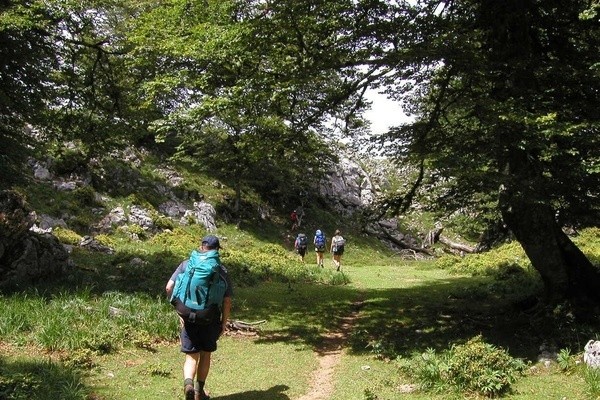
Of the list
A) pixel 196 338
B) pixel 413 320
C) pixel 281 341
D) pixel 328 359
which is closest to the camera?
pixel 196 338

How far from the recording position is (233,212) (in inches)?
1373

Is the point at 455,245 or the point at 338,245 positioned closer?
the point at 338,245

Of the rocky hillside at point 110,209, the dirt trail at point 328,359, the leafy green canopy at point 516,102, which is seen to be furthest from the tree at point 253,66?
the dirt trail at point 328,359

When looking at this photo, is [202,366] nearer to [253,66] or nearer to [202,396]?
[202,396]

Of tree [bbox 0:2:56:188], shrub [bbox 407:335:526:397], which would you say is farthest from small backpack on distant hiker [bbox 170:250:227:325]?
tree [bbox 0:2:56:188]

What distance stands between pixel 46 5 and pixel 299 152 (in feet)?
25.6

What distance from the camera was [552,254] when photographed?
10328 mm

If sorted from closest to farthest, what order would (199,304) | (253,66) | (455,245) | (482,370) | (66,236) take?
1. (199,304)
2. (482,370)
3. (253,66)
4. (66,236)
5. (455,245)

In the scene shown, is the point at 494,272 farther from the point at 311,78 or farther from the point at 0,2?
the point at 0,2

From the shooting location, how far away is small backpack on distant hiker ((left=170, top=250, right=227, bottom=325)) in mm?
6074

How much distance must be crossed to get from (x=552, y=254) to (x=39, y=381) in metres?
9.61

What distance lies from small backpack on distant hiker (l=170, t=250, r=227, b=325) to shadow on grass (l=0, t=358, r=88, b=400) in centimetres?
159

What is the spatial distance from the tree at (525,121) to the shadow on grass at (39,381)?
6.04 meters

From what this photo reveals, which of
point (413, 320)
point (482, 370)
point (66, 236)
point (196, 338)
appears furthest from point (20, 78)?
point (482, 370)
